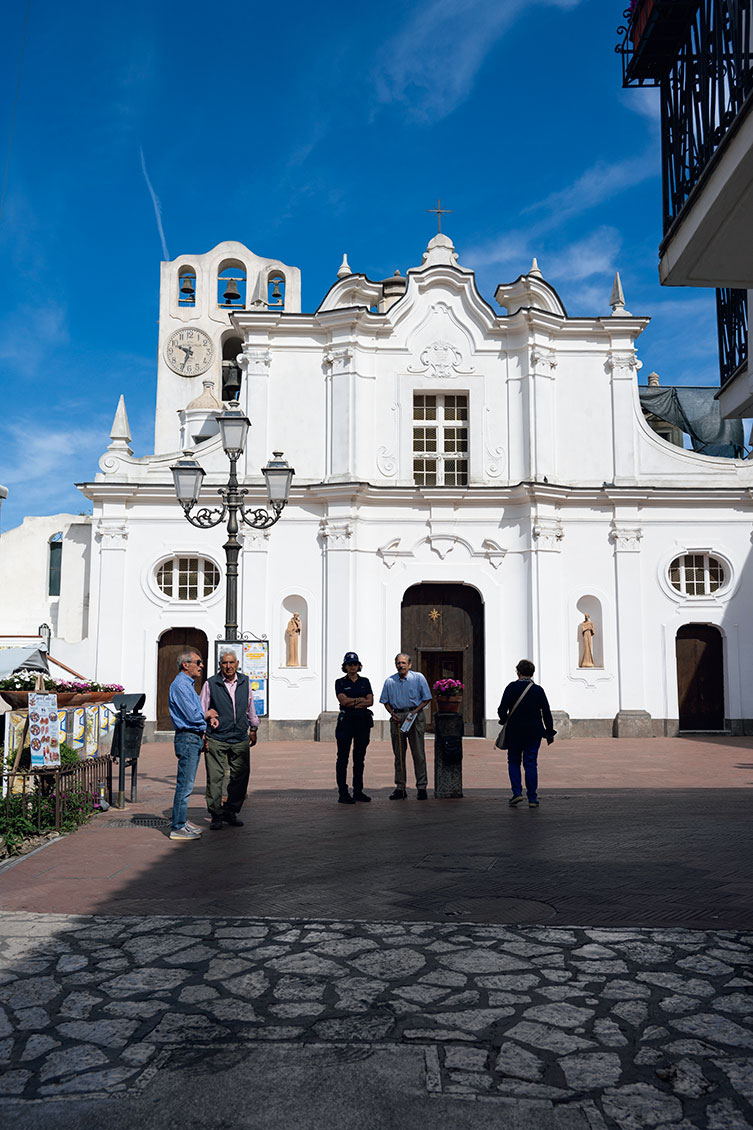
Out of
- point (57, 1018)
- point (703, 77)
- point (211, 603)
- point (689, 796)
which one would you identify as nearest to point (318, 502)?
point (211, 603)

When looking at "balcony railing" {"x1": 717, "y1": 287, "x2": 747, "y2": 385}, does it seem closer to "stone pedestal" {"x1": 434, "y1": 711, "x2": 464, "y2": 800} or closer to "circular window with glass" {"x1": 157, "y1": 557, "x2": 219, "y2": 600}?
"stone pedestal" {"x1": 434, "y1": 711, "x2": 464, "y2": 800}

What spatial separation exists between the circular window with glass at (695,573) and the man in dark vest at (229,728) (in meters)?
16.7

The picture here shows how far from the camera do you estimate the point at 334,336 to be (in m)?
23.9

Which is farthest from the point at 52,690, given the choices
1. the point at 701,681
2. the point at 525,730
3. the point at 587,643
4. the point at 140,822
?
the point at 701,681

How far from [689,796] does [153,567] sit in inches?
599

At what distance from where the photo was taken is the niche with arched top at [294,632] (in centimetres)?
2292

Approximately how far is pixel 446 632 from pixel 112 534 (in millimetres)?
8622

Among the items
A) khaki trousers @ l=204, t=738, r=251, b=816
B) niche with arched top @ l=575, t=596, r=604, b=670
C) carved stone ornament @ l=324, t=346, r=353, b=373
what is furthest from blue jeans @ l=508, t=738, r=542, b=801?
carved stone ornament @ l=324, t=346, r=353, b=373

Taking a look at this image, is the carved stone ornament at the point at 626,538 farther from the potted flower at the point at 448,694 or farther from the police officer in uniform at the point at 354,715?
the police officer in uniform at the point at 354,715

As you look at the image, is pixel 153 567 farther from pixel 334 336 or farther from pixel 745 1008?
pixel 745 1008

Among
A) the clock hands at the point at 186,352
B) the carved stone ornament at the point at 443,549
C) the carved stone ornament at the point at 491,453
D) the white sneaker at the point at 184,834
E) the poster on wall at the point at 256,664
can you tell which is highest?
the clock hands at the point at 186,352

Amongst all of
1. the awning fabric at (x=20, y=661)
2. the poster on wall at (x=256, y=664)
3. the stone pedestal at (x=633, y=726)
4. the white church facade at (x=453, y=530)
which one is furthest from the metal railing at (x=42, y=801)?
the stone pedestal at (x=633, y=726)

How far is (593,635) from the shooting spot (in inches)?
918

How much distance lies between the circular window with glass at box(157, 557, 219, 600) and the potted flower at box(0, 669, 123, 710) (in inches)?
460
